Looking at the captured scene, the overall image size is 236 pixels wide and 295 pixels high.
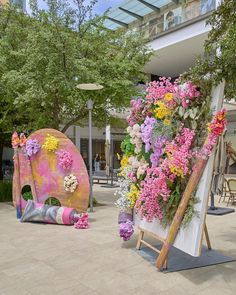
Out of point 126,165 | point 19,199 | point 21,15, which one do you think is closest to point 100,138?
point 21,15

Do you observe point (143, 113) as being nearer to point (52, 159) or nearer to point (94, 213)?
point (52, 159)

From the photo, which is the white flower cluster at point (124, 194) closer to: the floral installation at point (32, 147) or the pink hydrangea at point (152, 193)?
the pink hydrangea at point (152, 193)

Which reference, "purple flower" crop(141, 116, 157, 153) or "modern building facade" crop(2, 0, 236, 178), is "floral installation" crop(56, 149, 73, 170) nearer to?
"purple flower" crop(141, 116, 157, 153)

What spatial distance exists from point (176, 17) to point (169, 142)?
654 inches

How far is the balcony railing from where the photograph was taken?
1798 cm

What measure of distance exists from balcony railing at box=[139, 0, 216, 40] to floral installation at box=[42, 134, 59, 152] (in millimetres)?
10718

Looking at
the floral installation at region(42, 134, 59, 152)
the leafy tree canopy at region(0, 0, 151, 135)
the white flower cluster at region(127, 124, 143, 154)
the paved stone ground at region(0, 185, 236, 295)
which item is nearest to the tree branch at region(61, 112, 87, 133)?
the leafy tree canopy at region(0, 0, 151, 135)

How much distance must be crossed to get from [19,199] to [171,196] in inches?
206

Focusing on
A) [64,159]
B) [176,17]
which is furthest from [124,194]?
[176,17]

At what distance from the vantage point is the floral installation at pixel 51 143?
8800mm

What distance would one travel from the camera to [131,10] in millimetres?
23641

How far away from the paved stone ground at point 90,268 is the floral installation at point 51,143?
78.1 inches

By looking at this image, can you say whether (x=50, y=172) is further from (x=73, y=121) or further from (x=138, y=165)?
(x=138, y=165)

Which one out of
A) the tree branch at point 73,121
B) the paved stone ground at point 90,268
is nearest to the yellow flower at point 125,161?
the paved stone ground at point 90,268
